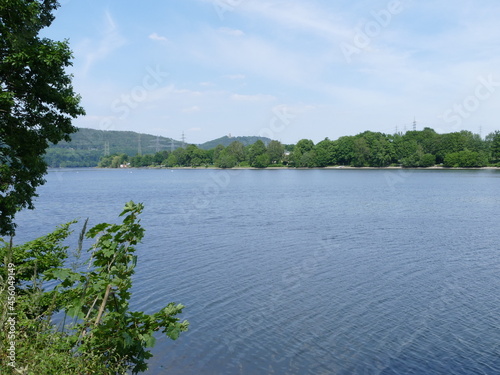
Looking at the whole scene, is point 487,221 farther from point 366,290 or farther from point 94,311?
point 94,311

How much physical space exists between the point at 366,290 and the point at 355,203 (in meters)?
40.6

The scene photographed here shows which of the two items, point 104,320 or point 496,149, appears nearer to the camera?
point 104,320

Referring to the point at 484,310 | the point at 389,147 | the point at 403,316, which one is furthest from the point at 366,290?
the point at 389,147

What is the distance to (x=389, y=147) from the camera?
188875 mm

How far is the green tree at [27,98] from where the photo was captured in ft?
38.3

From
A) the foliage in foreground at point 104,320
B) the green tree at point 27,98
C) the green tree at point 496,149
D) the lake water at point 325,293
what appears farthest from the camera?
the green tree at point 496,149

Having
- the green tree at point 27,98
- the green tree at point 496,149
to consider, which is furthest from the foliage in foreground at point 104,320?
the green tree at point 496,149

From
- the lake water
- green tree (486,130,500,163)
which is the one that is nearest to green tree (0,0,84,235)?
the lake water

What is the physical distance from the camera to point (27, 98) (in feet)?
42.0

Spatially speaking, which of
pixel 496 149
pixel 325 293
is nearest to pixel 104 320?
pixel 325 293

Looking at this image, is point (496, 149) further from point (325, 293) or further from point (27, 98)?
point (27, 98)

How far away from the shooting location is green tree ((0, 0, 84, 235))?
460 inches

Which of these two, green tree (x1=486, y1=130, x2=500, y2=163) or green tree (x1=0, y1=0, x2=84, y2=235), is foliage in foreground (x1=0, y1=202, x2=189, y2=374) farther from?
green tree (x1=486, y1=130, x2=500, y2=163)

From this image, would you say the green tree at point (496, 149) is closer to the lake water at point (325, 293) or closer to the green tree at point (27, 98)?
the lake water at point (325, 293)
